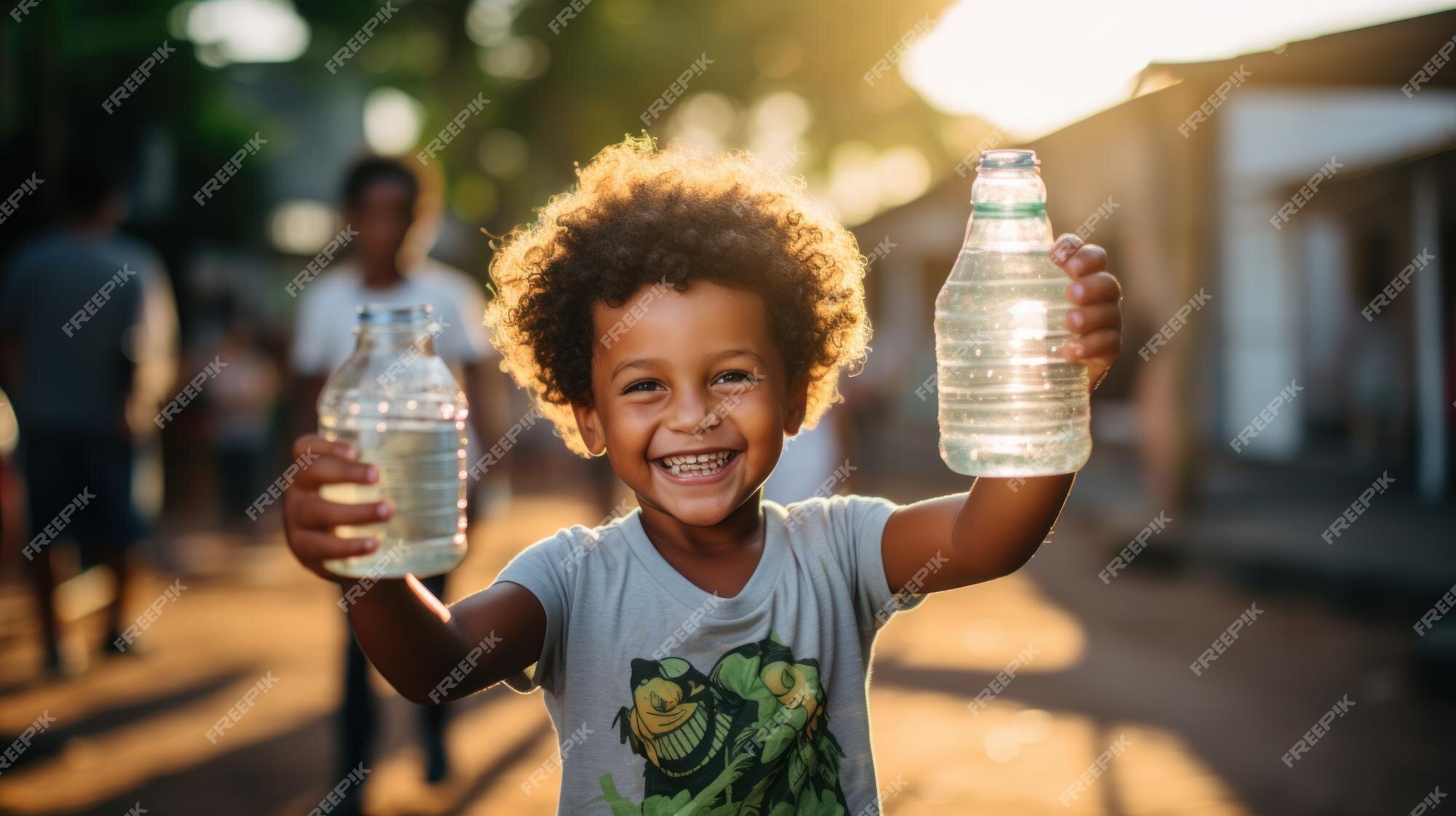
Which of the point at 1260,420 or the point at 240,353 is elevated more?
the point at 240,353

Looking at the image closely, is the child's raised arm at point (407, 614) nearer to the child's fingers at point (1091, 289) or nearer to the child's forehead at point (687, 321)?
the child's forehead at point (687, 321)

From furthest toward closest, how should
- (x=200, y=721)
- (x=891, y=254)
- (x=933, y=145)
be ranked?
(x=891, y=254), (x=933, y=145), (x=200, y=721)

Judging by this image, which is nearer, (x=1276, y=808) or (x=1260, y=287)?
(x=1276, y=808)

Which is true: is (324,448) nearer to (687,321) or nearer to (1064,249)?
(687,321)

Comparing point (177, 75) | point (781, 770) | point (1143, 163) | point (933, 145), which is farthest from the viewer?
point (933, 145)

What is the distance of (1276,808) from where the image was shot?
504cm

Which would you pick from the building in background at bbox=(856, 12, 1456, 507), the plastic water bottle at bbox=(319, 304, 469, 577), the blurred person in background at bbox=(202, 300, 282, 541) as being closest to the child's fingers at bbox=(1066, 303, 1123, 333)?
the plastic water bottle at bbox=(319, 304, 469, 577)

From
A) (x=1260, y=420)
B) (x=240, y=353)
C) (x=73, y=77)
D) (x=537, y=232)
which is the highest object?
(x=73, y=77)

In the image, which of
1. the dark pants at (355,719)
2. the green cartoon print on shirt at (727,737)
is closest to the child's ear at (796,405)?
the green cartoon print on shirt at (727,737)

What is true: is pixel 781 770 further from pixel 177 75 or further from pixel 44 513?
pixel 177 75

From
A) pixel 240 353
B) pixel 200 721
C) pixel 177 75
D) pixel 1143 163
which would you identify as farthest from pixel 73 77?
pixel 200 721

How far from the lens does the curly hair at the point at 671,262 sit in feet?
8.00

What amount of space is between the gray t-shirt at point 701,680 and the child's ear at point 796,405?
315mm

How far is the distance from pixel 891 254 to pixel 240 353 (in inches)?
739
